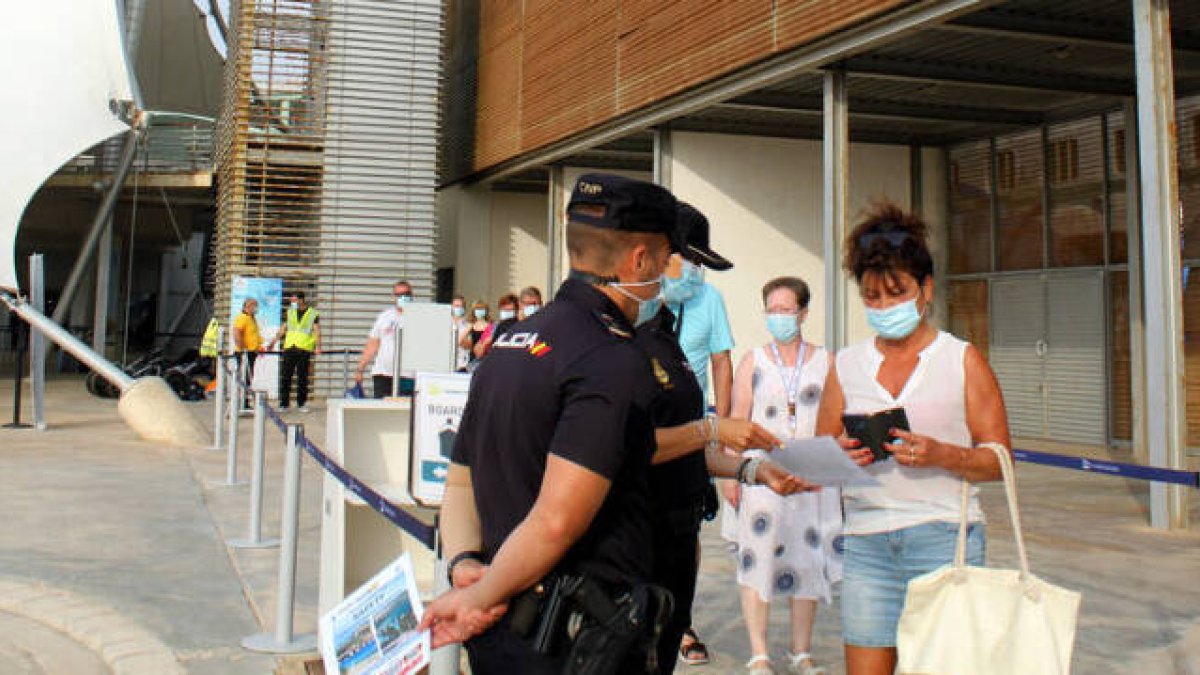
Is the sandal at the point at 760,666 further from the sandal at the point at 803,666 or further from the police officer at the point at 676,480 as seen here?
the police officer at the point at 676,480

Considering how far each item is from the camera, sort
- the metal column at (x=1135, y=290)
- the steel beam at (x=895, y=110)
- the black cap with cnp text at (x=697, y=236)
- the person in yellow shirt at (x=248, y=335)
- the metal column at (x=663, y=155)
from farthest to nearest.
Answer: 1. the person in yellow shirt at (x=248, y=335)
2. the metal column at (x=663, y=155)
3. the steel beam at (x=895, y=110)
4. the metal column at (x=1135, y=290)
5. the black cap with cnp text at (x=697, y=236)

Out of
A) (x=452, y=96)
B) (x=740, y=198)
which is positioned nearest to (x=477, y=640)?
(x=740, y=198)

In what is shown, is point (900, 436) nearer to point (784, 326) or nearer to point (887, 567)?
point (887, 567)

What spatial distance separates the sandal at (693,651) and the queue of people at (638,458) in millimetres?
1562

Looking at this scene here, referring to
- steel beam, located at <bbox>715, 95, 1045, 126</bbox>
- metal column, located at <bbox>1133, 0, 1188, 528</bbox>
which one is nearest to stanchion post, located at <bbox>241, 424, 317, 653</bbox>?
metal column, located at <bbox>1133, 0, 1188, 528</bbox>

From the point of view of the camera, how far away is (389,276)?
2005 cm

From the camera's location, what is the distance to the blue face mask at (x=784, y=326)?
4426 millimetres

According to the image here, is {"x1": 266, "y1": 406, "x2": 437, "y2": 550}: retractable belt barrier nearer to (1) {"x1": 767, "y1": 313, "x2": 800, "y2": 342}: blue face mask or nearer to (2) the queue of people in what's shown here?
(2) the queue of people

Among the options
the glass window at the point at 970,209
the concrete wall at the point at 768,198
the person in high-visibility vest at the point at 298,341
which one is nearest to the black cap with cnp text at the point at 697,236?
the concrete wall at the point at 768,198

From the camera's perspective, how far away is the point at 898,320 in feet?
9.55

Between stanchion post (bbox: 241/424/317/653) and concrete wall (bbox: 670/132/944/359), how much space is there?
10050 millimetres

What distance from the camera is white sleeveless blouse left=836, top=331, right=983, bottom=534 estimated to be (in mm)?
2824

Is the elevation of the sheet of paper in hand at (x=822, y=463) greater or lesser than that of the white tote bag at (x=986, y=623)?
greater

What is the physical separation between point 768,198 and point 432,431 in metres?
11.5
